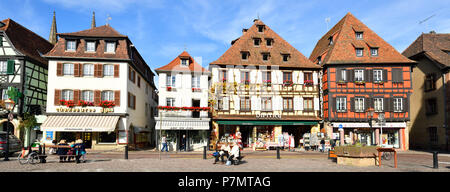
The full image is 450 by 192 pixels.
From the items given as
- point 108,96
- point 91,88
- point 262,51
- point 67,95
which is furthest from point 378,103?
Answer: point 67,95

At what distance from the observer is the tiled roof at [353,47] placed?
3111 cm

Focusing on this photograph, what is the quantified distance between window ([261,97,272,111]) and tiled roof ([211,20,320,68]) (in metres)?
3.35

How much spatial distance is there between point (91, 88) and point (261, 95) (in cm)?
1505

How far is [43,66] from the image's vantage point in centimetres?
3059

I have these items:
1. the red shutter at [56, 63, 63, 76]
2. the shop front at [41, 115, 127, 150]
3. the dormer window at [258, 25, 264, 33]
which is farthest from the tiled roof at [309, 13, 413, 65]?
the red shutter at [56, 63, 63, 76]

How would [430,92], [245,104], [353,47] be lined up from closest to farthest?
[245,104]
[430,92]
[353,47]

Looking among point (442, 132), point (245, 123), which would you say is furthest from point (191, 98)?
point (442, 132)

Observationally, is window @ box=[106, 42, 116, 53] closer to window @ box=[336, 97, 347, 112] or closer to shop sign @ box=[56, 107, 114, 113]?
shop sign @ box=[56, 107, 114, 113]

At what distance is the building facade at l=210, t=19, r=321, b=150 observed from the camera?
30.4 meters

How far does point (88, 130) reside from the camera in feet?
84.4

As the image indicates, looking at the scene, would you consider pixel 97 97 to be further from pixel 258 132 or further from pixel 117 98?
pixel 258 132

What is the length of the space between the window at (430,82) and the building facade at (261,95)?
10630 mm

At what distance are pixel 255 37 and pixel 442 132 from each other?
759 inches

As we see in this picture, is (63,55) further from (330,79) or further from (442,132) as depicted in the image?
(442,132)
